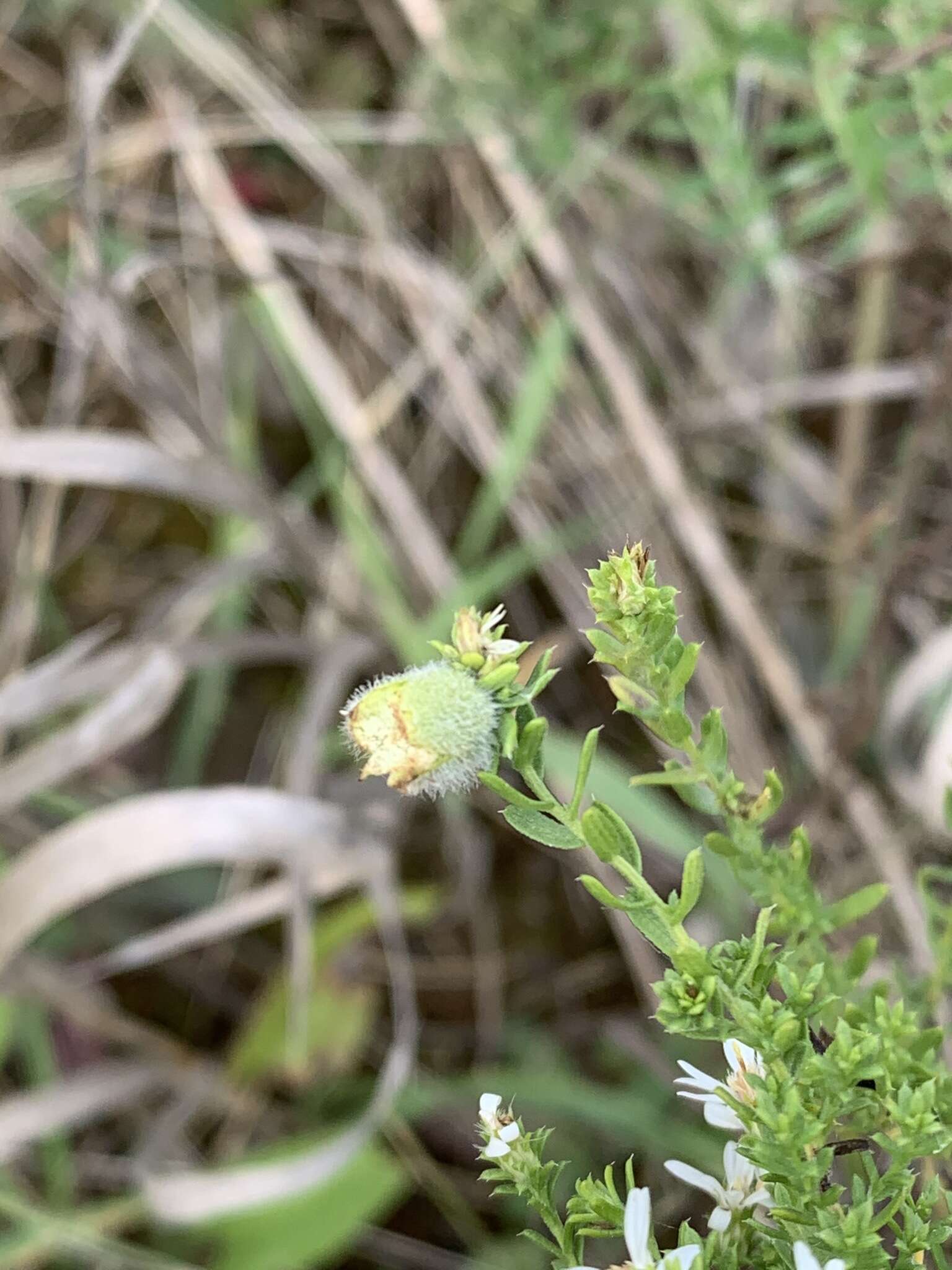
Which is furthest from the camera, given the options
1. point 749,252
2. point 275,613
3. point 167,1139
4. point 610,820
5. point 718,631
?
point 275,613

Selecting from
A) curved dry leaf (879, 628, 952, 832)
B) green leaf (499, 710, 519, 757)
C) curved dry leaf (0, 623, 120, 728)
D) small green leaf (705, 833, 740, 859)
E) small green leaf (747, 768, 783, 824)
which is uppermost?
curved dry leaf (0, 623, 120, 728)

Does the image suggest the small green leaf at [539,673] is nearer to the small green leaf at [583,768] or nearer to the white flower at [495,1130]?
the small green leaf at [583,768]

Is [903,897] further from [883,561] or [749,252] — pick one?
[749,252]

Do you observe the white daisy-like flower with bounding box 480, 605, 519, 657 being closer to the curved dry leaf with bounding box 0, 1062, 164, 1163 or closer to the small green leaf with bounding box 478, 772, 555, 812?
the small green leaf with bounding box 478, 772, 555, 812

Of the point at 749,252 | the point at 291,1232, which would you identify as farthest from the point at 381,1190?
the point at 749,252

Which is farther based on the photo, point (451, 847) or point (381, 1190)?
point (451, 847)

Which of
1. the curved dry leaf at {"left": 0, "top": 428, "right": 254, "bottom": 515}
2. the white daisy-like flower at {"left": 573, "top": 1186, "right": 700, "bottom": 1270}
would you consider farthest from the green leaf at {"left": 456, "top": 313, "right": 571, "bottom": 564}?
the white daisy-like flower at {"left": 573, "top": 1186, "right": 700, "bottom": 1270}
